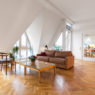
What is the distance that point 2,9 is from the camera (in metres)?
2.99

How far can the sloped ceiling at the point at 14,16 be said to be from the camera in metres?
3.09

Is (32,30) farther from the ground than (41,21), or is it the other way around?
(41,21)

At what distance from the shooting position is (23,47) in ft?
20.1

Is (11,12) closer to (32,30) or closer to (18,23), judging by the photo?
(18,23)

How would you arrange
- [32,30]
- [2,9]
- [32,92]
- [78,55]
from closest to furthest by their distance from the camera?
[32,92]
[2,9]
[32,30]
[78,55]

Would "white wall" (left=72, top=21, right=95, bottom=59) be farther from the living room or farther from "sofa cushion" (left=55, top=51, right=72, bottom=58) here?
"sofa cushion" (left=55, top=51, right=72, bottom=58)

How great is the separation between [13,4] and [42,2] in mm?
1397

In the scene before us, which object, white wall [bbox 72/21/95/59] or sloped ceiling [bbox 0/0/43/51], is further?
white wall [bbox 72/21/95/59]

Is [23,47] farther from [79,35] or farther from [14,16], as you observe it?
[79,35]

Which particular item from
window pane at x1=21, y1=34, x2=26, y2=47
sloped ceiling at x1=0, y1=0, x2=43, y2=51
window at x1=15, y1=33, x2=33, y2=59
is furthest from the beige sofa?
sloped ceiling at x1=0, y1=0, x2=43, y2=51

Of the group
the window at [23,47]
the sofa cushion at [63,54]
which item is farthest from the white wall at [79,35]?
the window at [23,47]

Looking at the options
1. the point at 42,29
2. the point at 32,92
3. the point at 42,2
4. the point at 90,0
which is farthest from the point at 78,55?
the point at 32,92

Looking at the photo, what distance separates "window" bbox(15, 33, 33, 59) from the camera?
19.1 ft

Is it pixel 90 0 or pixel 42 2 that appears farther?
pixel 42 2
